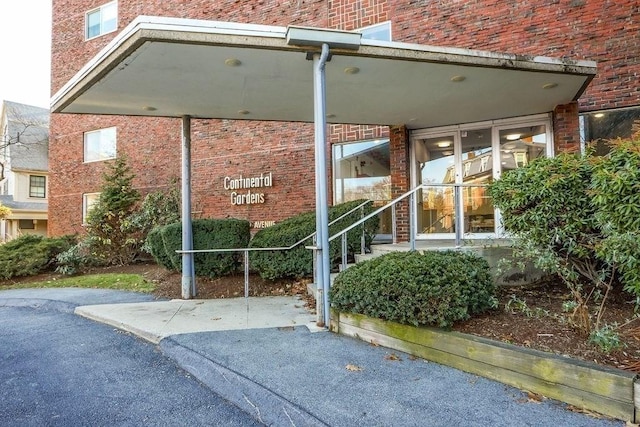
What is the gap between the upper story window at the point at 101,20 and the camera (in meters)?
13.4

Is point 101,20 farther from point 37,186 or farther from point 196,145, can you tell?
point 37,186

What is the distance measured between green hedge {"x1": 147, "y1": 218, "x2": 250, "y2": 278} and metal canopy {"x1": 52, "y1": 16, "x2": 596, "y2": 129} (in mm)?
2053

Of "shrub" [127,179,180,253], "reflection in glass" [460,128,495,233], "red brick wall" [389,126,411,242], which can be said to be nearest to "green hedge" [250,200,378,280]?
"red brick wall" [389,126,411,242]

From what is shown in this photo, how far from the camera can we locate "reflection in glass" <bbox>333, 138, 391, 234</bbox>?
29.5ft

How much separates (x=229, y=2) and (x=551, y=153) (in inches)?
370

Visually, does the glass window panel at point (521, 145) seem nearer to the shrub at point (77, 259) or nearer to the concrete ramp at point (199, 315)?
the concrete ramp at point (199, 315)

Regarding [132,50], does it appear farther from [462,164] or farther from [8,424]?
[462,164]

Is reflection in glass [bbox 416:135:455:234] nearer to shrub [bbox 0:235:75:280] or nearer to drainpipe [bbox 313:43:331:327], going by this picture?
drainpipe [bbox 313:43:331:327]

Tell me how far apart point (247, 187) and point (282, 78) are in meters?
5.67

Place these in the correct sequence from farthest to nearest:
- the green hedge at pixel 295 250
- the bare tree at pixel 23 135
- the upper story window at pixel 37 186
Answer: the upper story window at pixel 37 186, the bare tree at pixel 23 135, the green hedge at pixel 295 250

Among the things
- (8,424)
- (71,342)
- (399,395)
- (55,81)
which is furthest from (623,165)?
(55,81)

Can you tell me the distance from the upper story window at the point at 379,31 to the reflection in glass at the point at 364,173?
2469 millimetres

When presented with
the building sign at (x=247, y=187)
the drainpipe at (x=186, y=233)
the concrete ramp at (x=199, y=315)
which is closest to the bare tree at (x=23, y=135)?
the building sign at (x=247, y=187)

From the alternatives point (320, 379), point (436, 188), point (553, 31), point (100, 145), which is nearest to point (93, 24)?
point (100, 145)
